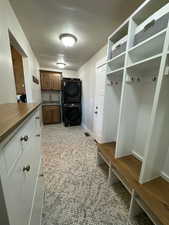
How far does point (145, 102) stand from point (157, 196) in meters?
1.02

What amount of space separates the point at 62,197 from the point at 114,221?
663 millimetres

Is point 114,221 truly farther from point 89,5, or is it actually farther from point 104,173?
point 89,5

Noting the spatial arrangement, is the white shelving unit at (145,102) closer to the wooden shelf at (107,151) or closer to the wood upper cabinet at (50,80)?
the wooden shelf at (107,151)

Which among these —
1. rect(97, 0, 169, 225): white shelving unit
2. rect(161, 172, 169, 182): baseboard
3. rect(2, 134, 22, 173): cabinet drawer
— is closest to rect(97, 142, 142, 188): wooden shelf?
rect(97, 0, 169, 225): white shelving unit

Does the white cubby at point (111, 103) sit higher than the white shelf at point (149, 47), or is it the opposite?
the white shelf at point (149, 47)

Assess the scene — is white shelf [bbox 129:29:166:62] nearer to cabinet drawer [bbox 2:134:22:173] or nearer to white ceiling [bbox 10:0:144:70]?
white ceiling [bbox 10:0:144:70]

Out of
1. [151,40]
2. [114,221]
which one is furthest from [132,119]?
[114,221]

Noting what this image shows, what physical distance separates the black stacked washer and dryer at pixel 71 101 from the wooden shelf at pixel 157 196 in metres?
3.37

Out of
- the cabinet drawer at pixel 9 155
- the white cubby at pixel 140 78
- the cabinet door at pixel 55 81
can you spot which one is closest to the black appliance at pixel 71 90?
the cabinet door at pixel 55 81

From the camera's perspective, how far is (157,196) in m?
0.93

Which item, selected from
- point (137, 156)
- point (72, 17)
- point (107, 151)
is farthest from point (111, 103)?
point (72, 17)

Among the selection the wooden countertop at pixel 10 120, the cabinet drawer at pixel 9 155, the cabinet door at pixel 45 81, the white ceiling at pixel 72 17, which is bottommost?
the cabinet drawer at pixel 9 155

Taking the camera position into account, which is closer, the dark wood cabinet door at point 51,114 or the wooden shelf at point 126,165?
the wooden shelf at point 126,165

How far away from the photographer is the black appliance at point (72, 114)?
4086 millimetres
